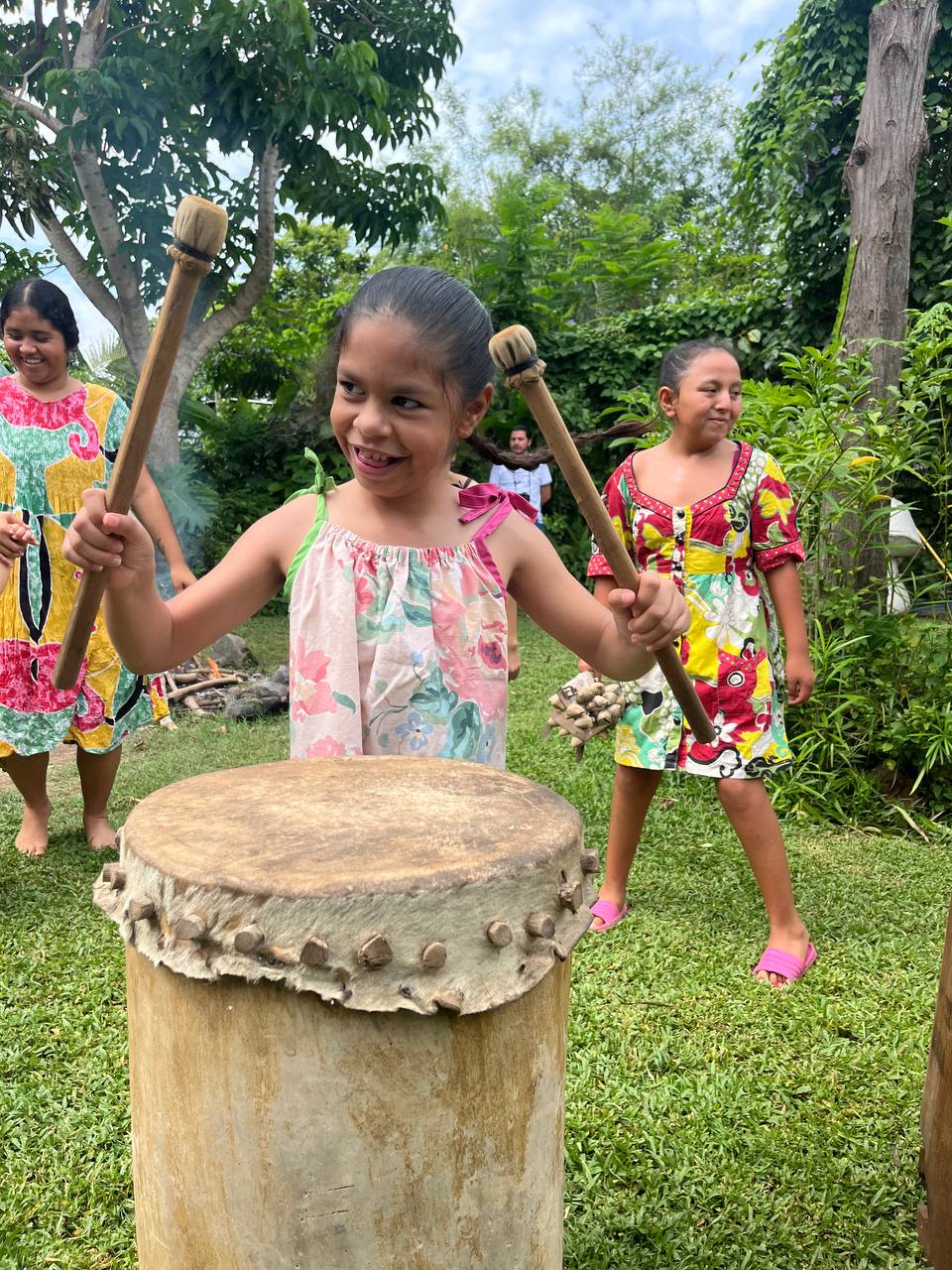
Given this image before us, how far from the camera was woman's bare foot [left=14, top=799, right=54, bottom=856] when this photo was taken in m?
3.60

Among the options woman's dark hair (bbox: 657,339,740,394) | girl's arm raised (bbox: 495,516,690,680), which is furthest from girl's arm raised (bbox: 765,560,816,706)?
girl's arm raised (bbox: 495,516,690,680)

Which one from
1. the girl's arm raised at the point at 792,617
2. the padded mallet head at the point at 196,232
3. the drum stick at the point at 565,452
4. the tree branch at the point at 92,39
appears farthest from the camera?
the tree branch at the point at 92,39

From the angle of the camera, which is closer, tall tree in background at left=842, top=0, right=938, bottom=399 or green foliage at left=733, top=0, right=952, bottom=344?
tall tree in background at left=842, top=0, right=938, bottom=399

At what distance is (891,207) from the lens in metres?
4.64

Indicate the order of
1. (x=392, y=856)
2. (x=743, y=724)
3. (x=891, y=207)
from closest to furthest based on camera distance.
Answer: (x=392, y=856) < (x=743, y=724) < (x=891, y=207)

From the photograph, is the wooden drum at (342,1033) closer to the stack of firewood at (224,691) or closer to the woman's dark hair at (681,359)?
the woman's dark hair at (681,359)

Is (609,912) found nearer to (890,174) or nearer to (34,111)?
(890,174)

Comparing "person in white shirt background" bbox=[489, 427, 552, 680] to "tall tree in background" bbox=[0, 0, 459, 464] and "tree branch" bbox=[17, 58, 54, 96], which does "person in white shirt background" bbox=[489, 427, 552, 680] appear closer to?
"tall tree in background" bbox=[0, 0, 459, 464]

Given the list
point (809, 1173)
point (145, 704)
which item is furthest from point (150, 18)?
point (809, 1173)

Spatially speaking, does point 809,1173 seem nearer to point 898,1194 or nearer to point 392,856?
point 898,1194

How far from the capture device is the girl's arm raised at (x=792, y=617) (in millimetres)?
2926

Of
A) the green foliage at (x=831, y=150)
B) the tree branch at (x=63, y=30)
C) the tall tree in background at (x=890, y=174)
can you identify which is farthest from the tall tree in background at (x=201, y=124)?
the tall tree in background at (x=890, y=174)

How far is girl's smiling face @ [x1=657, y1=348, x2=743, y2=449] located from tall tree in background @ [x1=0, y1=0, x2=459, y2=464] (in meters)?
5.66

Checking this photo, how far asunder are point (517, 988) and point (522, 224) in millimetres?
11208
